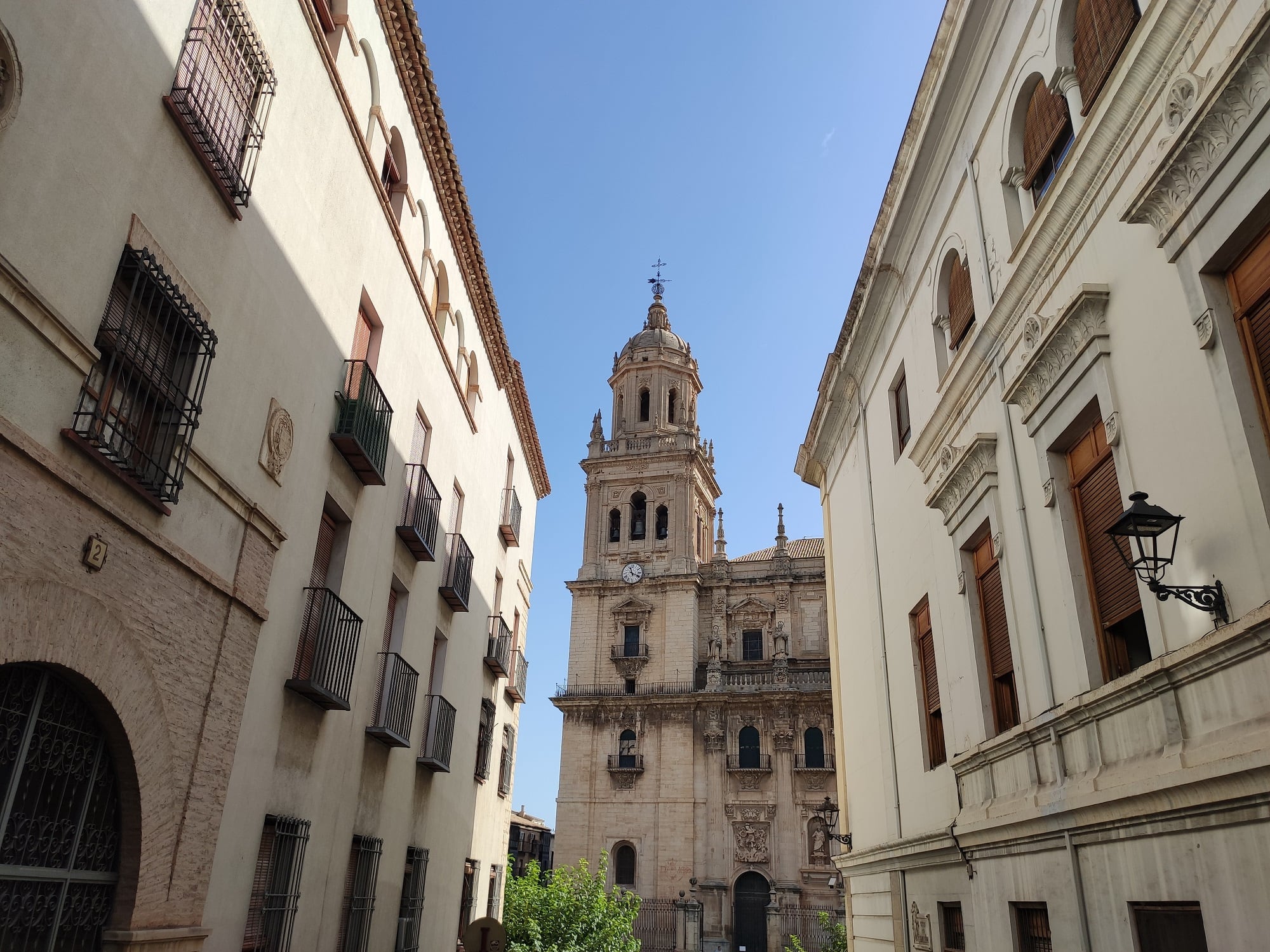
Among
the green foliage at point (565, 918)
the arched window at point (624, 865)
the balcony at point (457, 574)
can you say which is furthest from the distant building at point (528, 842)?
the balcony at point (457, 574)

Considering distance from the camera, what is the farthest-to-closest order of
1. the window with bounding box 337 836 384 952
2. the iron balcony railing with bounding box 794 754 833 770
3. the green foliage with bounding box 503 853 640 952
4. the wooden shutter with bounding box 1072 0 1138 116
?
1. the iron balcony railing with bounding box 794 754 833 770
2. the green foliage with bounding box 503 853 640 952
3. the window with bounding box 337 836 384 952
4. the wooden shutter with bounding box 1072 0 1138 116

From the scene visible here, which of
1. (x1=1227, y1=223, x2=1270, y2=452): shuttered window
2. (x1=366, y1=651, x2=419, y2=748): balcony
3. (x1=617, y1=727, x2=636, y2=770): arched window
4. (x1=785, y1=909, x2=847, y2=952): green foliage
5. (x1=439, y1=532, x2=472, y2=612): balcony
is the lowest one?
(x1=785, y1=909, x2=847, y2=952): green foliage

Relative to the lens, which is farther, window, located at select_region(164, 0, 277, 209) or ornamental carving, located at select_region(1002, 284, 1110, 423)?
window, located at select_region(164, 0, 277, 209)

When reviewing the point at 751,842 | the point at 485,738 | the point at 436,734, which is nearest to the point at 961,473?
the point at 436,734

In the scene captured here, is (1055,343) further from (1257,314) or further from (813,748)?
(813,748)

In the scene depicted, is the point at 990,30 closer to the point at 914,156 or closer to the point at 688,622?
the point at 914,156

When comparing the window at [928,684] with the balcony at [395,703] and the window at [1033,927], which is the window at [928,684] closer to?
the window at [1033,927]

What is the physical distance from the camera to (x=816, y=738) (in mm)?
44594

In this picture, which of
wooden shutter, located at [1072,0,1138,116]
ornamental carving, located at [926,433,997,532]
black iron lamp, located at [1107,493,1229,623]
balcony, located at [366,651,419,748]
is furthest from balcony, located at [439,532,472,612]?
black iron lamp, located at [1107,493,1229,623]

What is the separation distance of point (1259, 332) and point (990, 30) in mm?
5754

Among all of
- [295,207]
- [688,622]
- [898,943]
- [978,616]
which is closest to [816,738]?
[688,622]

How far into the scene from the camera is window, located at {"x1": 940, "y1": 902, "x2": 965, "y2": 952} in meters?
10.3

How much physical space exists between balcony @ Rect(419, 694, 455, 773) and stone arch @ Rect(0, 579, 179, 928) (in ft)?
20.6

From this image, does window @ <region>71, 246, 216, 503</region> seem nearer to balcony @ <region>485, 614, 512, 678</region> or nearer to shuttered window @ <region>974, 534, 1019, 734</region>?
shuttered window @ <region>974, 534, 1019, 734</region>
